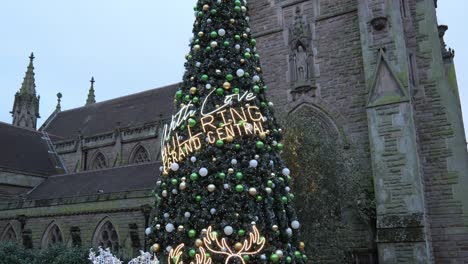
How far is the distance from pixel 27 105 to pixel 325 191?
34.2 metres

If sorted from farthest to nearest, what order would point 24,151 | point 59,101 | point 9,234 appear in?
point 59,101
point 24,151
point 9,234

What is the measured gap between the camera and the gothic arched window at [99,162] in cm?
2900

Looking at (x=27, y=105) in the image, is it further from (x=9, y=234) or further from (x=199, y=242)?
(x=199, y=242)

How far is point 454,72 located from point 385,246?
7.47 m

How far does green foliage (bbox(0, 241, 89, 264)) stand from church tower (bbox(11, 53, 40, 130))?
23.3 meters

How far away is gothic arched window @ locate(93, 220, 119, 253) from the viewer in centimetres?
2104

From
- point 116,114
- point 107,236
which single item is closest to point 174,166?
point 107,236

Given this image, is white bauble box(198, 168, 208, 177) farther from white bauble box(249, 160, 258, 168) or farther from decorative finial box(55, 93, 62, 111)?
decorative finial box(55, 93, 62, 111)

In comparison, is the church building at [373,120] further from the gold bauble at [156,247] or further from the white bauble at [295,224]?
the white bauble at [295,224]

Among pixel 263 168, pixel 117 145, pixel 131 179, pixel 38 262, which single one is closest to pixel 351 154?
pixel 263 168

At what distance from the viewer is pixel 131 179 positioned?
24.1 metres

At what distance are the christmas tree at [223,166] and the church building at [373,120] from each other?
3050 millimetres

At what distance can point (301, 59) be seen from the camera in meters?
16.3

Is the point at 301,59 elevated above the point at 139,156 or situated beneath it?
elevated above
